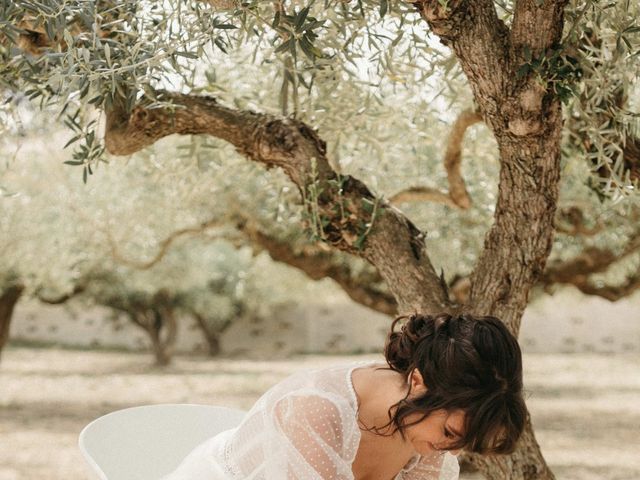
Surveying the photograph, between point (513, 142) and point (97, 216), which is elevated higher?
point (513, 142)

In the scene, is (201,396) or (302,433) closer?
(302,433)

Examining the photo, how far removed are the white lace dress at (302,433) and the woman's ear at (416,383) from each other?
20 centimetres

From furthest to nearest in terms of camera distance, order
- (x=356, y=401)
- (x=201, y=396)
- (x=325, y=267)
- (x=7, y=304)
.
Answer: (x=7, y=304) → (x=201, y=396) → (x=325, y=267) → (x=356, y=401)

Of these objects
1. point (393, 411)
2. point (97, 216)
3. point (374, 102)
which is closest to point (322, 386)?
point (393, 411)

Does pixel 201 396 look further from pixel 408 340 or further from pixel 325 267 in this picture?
pixel 408 340

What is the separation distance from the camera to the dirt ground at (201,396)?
999cm

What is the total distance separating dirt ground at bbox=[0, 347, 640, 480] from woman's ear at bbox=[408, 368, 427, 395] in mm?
6659

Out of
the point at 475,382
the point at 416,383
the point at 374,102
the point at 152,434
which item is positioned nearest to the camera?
the point at 475,382

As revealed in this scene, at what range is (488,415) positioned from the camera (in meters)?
2.19

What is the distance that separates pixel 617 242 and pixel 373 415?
743 cm

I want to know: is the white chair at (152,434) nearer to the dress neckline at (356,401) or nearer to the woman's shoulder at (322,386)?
the dress neckline at (356,401)

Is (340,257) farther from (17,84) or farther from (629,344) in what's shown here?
(629,344)

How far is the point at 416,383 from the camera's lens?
2.30m

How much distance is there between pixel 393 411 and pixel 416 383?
5.3 inches
